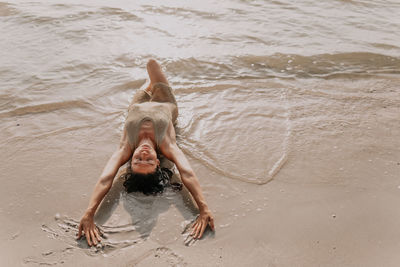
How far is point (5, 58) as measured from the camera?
6.75 meters

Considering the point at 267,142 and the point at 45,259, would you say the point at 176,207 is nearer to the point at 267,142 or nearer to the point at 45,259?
the point at 45,259

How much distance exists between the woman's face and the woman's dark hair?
49mm

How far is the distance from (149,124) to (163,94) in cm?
94

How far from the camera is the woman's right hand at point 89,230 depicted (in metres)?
3.24

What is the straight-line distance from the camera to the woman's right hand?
3.24 m

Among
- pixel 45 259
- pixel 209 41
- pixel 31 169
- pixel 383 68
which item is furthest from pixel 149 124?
pixel 383 68

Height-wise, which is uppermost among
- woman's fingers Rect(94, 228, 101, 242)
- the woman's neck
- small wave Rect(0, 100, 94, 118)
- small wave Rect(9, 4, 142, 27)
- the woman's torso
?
the woman's torso

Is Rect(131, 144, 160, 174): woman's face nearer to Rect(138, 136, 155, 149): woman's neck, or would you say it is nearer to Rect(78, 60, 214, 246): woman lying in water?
Rect(78, 60, 214, 246): woman lying in water

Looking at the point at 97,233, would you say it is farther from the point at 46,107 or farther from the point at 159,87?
the point at 46,107

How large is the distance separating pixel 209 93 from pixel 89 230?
10.8ft

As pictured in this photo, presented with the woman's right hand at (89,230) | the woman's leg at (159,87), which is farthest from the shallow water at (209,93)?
the woman's leg at (159,87)

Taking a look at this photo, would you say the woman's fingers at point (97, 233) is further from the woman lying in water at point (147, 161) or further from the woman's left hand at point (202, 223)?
the woman's left hand at point (202, 223)

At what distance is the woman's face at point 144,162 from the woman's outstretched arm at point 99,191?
0.26 meters

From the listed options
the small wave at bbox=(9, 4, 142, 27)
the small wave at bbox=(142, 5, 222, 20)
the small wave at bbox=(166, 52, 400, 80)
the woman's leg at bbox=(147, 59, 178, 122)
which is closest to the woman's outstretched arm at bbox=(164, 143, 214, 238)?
the woman's leg at bbox=(147, 59, 178, 122)
